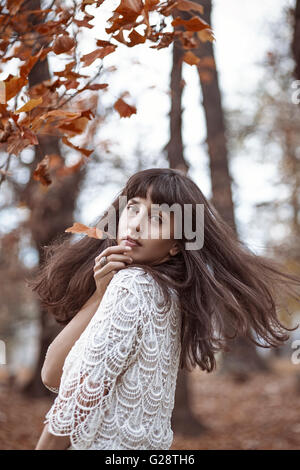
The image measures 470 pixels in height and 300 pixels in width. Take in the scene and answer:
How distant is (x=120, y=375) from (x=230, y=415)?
6.10m

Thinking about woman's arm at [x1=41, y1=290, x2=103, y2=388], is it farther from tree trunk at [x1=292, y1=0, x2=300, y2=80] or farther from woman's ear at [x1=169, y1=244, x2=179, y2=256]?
tree trunk at [x1=292, y1=0, x2=300, y2=80]

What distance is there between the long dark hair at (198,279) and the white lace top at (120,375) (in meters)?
0.13

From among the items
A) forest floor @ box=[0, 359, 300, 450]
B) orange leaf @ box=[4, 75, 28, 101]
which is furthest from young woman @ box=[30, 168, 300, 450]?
forest floor @ box=[0, 359, 300, 450]

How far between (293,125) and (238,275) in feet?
21.3

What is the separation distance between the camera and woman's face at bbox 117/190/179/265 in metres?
1.90

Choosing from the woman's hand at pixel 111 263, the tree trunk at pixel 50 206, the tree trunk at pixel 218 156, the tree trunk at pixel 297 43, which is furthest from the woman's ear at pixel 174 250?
the tree trunk at pixel 50 206

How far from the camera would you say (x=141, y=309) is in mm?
1690

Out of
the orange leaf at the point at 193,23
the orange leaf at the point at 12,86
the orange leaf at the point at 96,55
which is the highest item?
the orange leaf at the point at 193,23

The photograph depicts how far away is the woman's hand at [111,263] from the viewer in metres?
1.81

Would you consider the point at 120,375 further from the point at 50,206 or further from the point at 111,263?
the point at 50,206

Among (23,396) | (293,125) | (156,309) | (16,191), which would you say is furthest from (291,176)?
(156,309)

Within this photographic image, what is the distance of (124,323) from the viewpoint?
165cm

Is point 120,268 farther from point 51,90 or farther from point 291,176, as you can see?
point 291,176

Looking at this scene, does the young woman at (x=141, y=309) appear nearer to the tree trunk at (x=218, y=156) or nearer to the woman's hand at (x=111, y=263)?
the woman's hand at (x=111, y=263)
